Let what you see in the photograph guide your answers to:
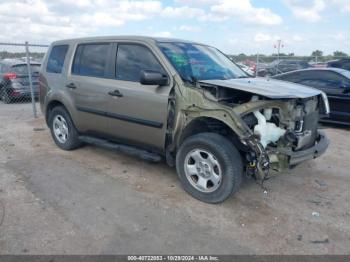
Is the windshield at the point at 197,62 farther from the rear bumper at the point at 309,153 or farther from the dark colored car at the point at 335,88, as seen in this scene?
the dark colored car at the point at 335,88

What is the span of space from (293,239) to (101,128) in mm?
3167

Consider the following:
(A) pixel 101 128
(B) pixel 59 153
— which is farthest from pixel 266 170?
(B) pixel 59 153

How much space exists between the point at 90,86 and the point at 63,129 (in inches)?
50.8

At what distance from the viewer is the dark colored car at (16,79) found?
35.4ft

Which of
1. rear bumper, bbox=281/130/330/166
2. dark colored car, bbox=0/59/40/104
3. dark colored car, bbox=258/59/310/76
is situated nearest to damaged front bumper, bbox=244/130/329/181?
rear bumper, bbox=281/130/330/166

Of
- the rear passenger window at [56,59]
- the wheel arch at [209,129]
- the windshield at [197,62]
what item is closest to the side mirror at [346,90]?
the windshield at [197,62]

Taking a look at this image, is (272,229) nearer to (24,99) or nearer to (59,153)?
(59,153)

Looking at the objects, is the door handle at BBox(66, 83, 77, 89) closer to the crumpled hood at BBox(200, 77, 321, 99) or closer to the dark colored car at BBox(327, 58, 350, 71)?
the crumpled hood at BBox(200, 77, 321, 99)

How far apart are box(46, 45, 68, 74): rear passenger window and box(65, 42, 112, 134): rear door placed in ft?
1.14

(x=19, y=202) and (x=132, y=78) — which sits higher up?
(x=132, y=78)

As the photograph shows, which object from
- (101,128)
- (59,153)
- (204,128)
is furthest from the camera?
(59,153)

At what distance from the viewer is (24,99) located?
11.6 metres

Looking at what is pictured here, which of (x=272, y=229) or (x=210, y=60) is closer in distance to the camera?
(x=272, y=229)

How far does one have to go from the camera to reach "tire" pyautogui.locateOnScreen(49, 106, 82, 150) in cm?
573
